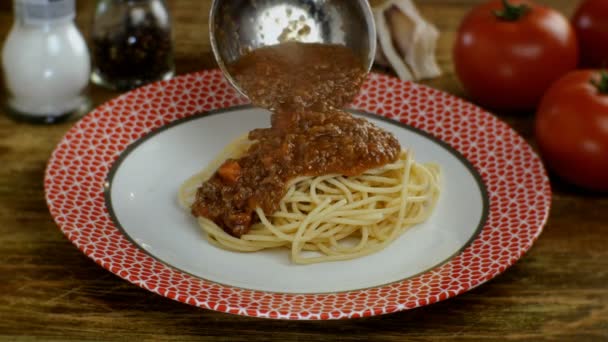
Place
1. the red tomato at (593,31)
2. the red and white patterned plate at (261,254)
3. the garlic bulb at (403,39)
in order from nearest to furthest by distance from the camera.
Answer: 1. the red and white patterned plate at (261,254)
2. the garlic bulb at (403,39)
3. the red tomato at (593,31)

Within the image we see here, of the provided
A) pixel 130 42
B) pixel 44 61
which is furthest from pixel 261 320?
pixel 130 42

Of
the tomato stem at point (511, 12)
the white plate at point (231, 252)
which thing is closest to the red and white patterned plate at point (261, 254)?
the white plate at point (231, 252)

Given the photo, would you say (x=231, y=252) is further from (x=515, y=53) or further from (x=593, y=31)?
(x=593, y=31)

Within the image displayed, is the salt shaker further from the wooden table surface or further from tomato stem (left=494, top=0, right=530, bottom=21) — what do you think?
tomato stem (left=494, top=0, right=530, bottom=21)

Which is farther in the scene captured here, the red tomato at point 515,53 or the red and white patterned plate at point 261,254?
the red tomato at point 515,53

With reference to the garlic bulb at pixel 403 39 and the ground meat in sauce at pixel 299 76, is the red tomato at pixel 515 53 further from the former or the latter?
the ground meat in sauce at pixel 299 76

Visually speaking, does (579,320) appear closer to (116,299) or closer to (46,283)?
(116,299)

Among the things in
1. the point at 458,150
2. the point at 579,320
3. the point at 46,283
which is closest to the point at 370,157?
the point at 458,150
